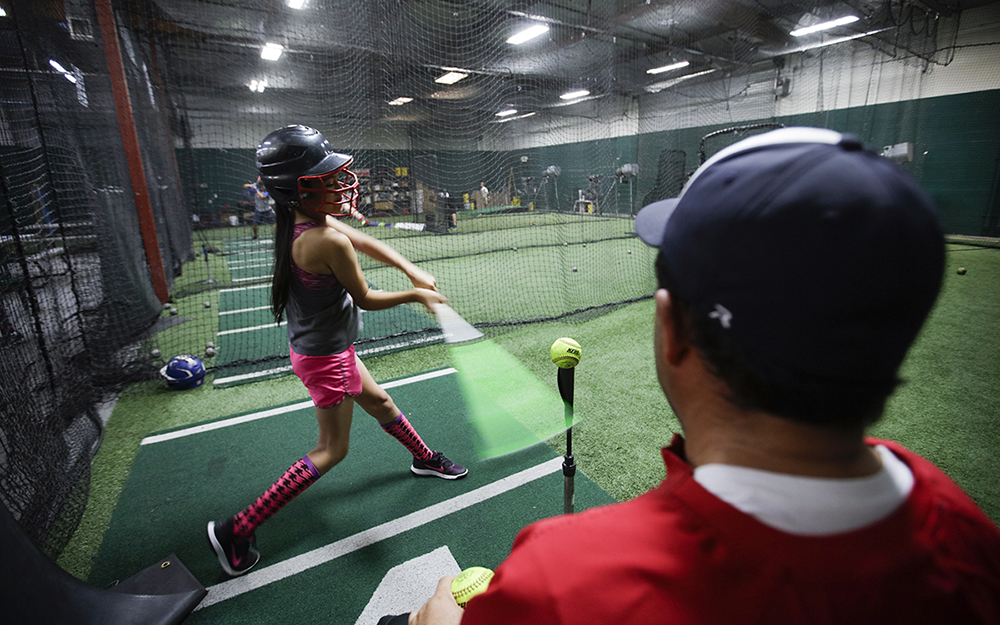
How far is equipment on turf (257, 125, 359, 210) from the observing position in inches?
77.4

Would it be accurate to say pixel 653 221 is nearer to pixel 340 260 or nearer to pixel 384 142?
pixel 340 260

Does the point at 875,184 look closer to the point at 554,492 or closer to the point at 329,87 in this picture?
the point at 554,492

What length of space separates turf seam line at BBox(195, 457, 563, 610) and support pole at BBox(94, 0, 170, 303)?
5.64m

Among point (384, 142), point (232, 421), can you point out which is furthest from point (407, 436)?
point (384, 142)

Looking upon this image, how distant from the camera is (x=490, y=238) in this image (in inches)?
551

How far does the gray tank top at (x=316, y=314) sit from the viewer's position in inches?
83.9

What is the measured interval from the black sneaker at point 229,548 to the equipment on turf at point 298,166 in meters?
1.57

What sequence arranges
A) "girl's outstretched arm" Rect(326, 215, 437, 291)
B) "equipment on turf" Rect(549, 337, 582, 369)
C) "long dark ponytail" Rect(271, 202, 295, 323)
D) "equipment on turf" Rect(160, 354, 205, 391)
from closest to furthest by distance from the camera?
"equipment on turf" Rect(549, 337, 582, 369), "long dark ponytail" Rect(271, 202, 295, 323), "girl's outstretched arm" Rect(326, 215, 437, 291), "equipment on turf" Rect(160, 354, 205, 391)

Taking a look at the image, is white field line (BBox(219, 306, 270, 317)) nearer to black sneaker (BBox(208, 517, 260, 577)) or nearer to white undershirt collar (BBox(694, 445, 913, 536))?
black sneaker (BBox(208, 517, 260, 577))

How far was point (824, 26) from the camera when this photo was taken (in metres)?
11.4

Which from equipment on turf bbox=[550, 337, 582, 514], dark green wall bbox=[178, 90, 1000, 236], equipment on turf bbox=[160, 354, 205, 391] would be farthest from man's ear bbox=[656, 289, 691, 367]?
dark green wall bbox=[178, 90, 1000, 236]

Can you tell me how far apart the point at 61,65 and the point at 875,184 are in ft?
21.2

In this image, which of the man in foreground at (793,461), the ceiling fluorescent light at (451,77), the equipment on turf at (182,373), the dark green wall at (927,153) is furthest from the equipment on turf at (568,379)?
the ceiling fluorescent light at (451,77)

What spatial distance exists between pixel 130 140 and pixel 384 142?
14302 millimetres
